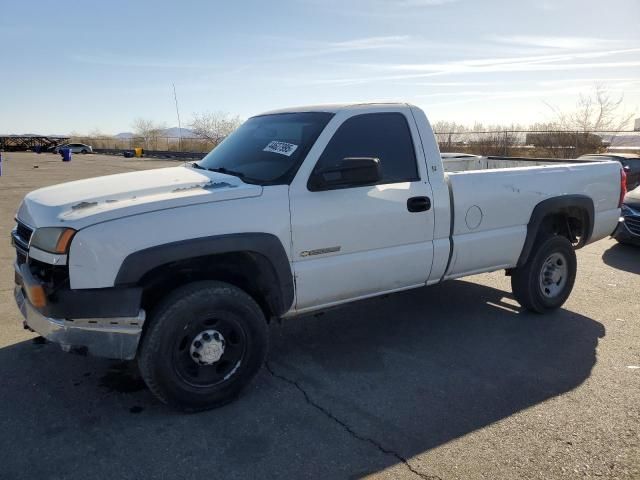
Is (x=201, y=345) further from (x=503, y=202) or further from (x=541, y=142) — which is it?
(x=541, y=142)

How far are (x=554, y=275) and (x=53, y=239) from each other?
4.67m

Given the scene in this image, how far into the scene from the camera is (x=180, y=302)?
3186 millimetres

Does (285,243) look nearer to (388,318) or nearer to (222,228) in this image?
(222,228)

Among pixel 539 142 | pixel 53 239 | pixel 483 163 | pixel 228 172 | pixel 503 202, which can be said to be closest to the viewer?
pixel 53 239

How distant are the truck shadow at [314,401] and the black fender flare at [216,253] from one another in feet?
2.59

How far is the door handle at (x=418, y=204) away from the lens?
405cm

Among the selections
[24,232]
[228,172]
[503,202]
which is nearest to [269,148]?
[228,172]

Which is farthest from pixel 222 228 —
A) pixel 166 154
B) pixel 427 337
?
pixel 166 154

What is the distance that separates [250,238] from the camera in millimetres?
3324

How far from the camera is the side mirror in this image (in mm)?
3541

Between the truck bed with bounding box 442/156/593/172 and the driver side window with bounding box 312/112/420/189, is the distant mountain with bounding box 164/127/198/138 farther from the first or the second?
the driver side window with bounding box 312/112/420/189

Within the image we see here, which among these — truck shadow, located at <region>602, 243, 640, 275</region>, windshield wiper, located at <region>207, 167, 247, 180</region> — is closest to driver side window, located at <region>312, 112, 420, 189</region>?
windshield wiper, located at <region>207, 167, 247, 180</region>

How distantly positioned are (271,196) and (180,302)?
912 millimetres

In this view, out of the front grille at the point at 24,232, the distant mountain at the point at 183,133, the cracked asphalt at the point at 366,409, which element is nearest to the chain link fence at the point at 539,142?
the cracked asphalt at the point at 366,409
